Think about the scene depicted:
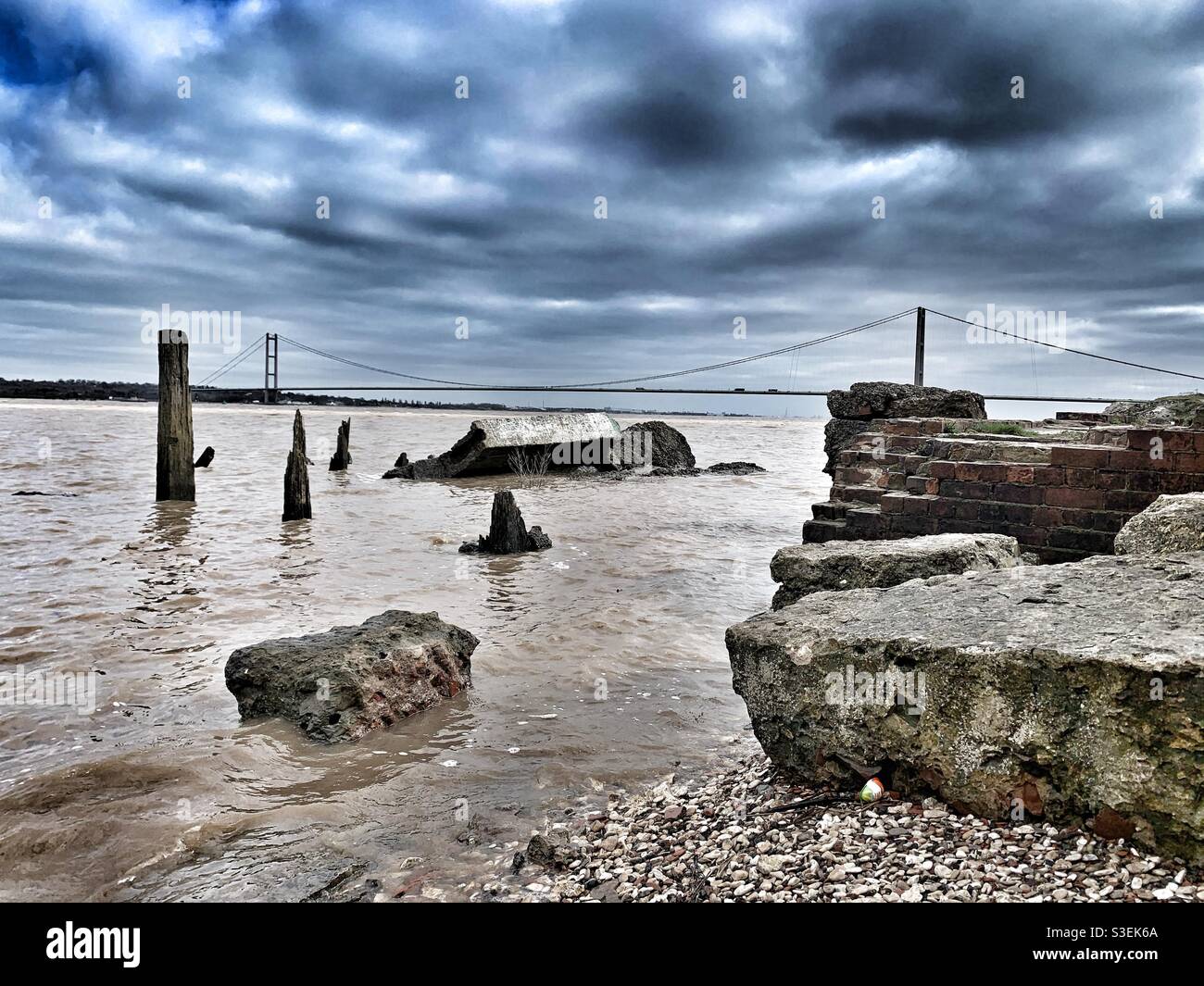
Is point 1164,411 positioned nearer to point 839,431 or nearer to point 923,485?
point 923,485

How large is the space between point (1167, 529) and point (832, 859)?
2671 mm

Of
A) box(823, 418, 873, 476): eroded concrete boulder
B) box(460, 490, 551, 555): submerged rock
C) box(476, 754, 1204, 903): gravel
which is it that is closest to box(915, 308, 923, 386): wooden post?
box(823, 418, 873, 476): eroded concrete boulder

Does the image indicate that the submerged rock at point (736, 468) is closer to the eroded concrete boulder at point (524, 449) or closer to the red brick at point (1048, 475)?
the eroded concrete boulder at point (524, 449)

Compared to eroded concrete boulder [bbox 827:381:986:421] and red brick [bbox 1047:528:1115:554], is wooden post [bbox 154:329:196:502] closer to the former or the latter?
eroded concrete boulder [bbox 827:381:986:421]

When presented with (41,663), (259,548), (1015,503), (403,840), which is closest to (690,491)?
(259,548)

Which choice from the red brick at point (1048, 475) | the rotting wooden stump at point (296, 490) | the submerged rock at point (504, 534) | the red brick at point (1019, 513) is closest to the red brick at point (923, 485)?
the red brick at point (1019, 513)

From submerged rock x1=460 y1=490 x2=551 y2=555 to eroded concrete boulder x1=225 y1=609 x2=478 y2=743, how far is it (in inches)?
165

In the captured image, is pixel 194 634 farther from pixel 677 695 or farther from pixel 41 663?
pixel 677 695

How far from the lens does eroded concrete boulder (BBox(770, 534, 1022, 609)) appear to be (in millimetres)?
4180

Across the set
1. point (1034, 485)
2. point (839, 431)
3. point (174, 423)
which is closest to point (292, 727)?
point (1034, 485)

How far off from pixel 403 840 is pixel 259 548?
6.93 meters

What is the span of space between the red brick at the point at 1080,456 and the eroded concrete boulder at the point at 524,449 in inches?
561

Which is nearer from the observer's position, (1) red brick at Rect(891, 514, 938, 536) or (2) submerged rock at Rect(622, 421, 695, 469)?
(1) red brick at Rect(891, 514, 938, 536)

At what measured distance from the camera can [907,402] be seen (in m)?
8.81
